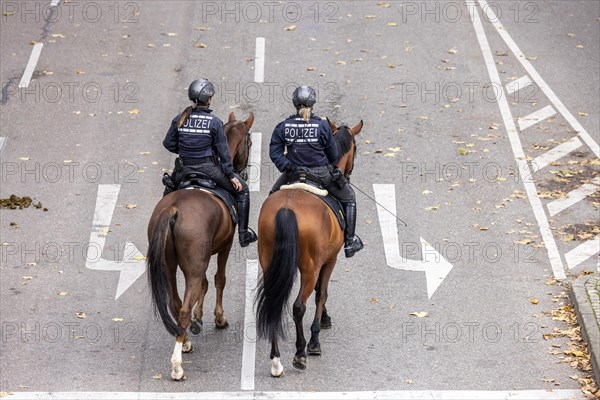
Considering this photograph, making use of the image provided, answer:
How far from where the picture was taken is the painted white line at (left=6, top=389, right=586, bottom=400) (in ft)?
40.1

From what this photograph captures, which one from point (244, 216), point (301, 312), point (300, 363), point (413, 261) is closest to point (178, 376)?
point (300, 363)

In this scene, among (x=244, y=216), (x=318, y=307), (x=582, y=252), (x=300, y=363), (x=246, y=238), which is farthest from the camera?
(x=582, y=252)

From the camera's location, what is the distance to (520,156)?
19203 millimetres

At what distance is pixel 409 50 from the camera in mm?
23500

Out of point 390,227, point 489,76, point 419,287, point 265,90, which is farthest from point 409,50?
point 419,287

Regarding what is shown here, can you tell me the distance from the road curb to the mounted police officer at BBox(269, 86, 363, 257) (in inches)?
136

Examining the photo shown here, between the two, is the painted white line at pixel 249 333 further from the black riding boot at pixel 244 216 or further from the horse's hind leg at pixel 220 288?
the black riding boot at pixel 244 216

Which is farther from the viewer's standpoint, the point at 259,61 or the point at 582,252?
the point at 259,61

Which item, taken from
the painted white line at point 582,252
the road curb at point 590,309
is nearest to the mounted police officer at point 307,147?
the road curb at point 590,309

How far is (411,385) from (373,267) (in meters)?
3.31

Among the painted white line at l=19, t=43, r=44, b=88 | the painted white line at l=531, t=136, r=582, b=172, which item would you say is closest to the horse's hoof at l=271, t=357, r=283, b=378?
the painted white line at l=531, t=136, r=582, b=172

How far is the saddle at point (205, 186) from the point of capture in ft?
43.0

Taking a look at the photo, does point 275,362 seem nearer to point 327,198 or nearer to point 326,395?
point 326,395

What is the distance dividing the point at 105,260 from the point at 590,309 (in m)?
6.92
